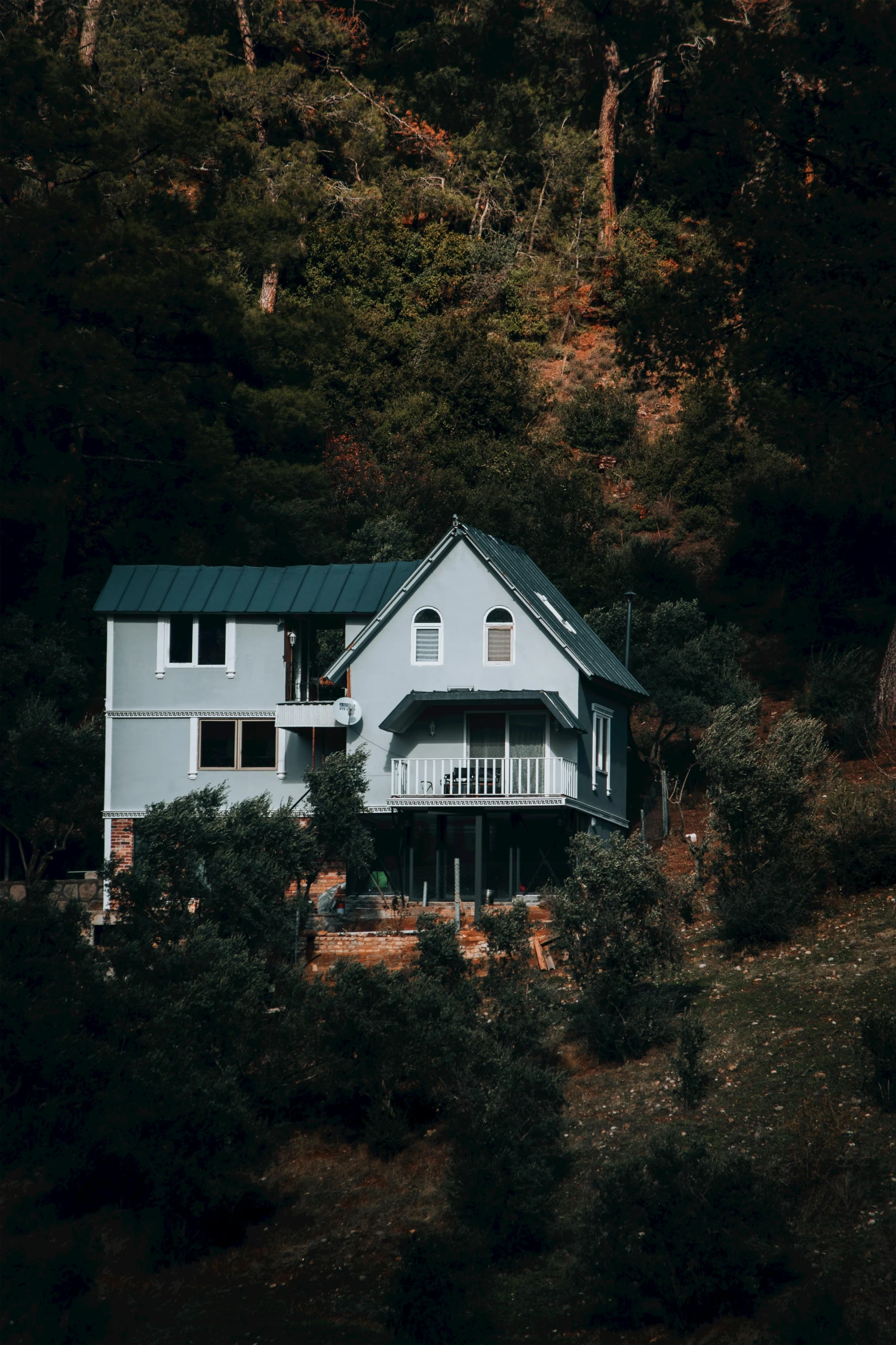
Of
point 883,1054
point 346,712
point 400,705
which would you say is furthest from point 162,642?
point 883,1054

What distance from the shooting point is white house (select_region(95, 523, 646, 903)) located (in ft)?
105

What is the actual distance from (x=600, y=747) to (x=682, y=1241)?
19873 mm

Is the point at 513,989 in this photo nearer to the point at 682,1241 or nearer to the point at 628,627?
the point at 682,1241

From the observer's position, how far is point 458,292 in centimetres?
5716

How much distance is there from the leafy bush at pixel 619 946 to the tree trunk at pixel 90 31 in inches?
1430

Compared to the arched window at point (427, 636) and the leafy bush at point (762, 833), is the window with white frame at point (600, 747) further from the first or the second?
the leafy bush at point (762, 833)

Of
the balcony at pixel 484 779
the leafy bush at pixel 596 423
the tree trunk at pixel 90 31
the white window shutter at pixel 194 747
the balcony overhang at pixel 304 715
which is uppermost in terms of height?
the tree trunk at pixel 90 31

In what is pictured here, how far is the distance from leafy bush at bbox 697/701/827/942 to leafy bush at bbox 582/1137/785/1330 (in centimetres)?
865

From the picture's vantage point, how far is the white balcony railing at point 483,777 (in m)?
31.2

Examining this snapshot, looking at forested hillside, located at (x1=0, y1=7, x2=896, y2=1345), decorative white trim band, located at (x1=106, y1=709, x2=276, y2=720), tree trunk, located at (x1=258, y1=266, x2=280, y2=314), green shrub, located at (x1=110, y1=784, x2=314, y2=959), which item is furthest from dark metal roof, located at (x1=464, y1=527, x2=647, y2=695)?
tree trunk, located at (x1=258, y1=266, x2=280, y2=314)

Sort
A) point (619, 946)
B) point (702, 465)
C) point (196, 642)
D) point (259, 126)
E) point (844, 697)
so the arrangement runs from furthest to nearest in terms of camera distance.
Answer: point (259, 126), point (702, 465), point (844, 697), point (196, 642), point (619, 946)

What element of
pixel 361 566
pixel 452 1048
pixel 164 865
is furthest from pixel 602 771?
pixel 452 1048

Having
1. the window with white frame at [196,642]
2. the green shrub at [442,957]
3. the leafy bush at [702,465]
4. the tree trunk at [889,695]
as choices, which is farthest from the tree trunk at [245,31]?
the green shrub at [442,957]

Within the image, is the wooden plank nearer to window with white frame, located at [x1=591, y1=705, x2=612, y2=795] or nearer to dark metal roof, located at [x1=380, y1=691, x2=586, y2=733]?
dark metal roof, located at [x1=380, y1=691, x2=586, y2=733]
